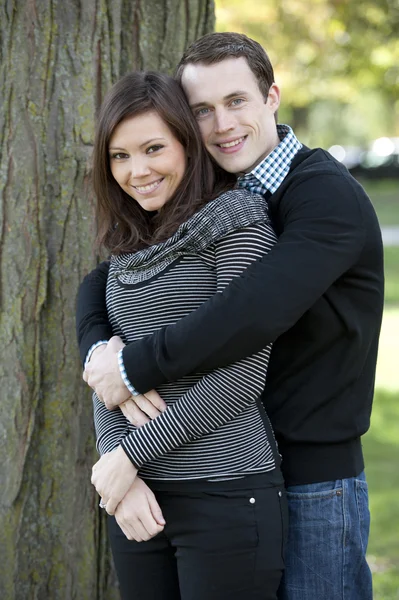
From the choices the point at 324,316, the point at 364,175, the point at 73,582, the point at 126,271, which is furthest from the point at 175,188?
the point at 364,175

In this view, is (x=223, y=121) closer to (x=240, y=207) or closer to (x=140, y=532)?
(x=240, y=207)

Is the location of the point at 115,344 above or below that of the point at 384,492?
above

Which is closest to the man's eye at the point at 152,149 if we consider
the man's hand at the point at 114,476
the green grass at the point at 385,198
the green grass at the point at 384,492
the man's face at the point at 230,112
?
the man's face at the point at 230,112

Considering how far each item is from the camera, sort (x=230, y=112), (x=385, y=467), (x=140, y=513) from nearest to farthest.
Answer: (x=140, y=513), (x=230, y=112), (x=385, y=467)

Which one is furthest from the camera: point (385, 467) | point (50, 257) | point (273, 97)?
point (385, 467)

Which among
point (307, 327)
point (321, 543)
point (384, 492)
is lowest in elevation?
point (384, 492)

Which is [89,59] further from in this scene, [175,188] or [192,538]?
[192,538]

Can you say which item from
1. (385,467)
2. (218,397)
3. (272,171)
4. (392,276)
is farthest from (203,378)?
(392,276)

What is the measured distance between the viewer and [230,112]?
107 inches

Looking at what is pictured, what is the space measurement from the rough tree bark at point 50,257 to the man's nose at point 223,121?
72 cm

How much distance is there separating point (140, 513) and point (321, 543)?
0.55 metres

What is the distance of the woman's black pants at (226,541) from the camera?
93.4 inches

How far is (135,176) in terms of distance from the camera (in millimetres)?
2617

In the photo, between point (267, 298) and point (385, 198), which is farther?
point (385, 198)
